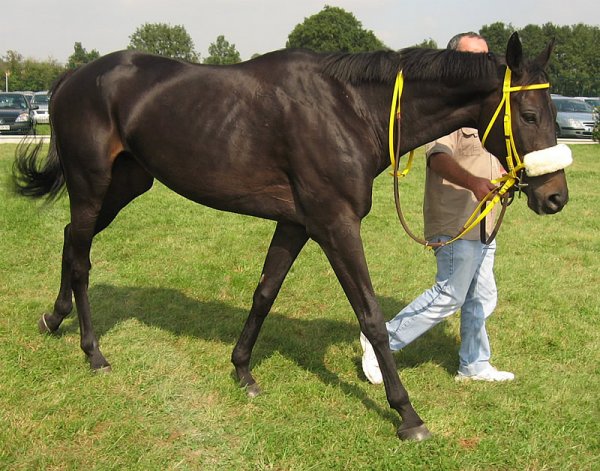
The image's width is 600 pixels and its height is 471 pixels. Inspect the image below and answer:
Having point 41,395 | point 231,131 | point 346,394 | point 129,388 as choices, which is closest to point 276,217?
point 231,131

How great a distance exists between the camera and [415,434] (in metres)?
3.35

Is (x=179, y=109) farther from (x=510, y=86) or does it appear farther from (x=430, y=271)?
(x=430, y=271)

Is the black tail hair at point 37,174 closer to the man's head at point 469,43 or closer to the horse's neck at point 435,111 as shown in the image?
the horse's neck at point 435,111

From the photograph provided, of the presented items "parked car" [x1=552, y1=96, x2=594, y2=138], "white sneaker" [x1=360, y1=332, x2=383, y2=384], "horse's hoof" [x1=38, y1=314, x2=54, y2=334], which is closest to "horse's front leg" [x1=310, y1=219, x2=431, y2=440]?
"white sneaker" [x1=360, y1=332, x2=383, y2=384]

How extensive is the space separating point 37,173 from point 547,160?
3.82m

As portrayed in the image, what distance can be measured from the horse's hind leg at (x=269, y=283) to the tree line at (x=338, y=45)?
4433 centimetres

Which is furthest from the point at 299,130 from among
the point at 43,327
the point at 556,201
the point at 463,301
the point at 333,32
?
the point at 333,32

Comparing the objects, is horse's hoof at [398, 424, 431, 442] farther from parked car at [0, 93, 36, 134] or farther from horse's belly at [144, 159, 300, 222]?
parked car at [0, 93, 36, 134]

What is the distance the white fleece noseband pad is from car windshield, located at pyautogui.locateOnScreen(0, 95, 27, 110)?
22267 millimetres

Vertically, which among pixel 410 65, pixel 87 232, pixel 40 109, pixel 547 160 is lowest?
pixel 87 232

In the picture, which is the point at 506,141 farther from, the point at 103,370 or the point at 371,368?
the point at 103,370

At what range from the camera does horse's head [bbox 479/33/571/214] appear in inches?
120

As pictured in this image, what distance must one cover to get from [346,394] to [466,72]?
209 centimetres

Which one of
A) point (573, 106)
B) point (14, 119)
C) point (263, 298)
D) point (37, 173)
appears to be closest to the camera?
point (263, 298)
